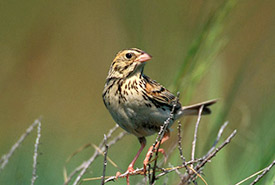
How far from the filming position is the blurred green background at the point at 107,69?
10.7 feet

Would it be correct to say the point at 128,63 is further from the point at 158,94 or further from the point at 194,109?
the point at 194,109

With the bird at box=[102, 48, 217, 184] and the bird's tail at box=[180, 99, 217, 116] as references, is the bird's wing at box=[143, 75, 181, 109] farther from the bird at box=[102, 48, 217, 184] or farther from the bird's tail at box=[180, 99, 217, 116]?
the bird's tail at box=[180, 99, 217, 116]

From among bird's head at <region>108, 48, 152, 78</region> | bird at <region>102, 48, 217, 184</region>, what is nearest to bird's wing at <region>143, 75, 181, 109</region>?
bird at <region>102, 48, 217, 184</region>

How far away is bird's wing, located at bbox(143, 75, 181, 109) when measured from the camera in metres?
3.49

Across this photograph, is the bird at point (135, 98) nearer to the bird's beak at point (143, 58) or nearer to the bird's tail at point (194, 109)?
the bird's beak at point (143, 58)

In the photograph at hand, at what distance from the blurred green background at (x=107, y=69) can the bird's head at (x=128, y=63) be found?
80 mm

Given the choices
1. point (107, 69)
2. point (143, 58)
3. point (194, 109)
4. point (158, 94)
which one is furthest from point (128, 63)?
point (107, 69)

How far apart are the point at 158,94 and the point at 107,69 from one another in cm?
509

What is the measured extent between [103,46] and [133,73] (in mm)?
5377

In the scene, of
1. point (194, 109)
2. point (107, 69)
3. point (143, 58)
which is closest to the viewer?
point (143, 58)

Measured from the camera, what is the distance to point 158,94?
3520 millimetres

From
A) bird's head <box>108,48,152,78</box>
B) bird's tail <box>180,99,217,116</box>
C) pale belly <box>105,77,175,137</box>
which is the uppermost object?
bird's head <box>108,48,152,78</box>

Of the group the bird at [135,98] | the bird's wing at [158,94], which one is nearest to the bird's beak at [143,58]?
the bird at [135,98]

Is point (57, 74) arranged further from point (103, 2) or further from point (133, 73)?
point (133, 73)
